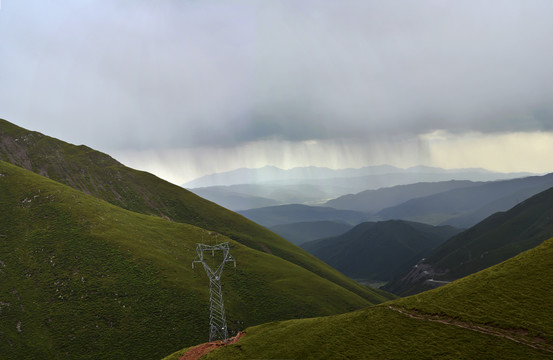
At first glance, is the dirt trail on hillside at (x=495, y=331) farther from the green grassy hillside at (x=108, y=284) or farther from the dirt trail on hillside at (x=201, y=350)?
the green grassy hillside at (x=108, y=284)

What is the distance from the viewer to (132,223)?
339ft

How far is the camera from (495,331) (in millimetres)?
29266

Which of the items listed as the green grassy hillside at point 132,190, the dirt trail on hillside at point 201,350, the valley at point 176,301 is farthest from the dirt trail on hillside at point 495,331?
the green grassy hillside at point 132,190

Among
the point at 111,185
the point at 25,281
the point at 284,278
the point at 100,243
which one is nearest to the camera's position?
the point at 25,281

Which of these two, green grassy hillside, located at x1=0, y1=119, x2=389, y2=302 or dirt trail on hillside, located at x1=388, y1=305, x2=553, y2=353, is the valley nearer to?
dirt trail on hillside, located at x1=388, y1=305, x2=553, y2=353

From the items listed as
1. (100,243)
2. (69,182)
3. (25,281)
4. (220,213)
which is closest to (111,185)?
Answer: (69,182)

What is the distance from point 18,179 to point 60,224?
3339 centimetres

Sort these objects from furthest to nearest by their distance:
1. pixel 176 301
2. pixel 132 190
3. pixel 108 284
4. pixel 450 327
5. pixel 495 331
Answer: pixel 132 190
pixel 176 301
pixel 108 284
pixel 450 327
pixel 495 331

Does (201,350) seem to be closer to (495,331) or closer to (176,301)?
(495,331)

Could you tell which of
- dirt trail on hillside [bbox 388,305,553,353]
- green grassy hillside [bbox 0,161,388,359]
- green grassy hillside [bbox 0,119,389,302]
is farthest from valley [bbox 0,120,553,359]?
green grassy hillside [bbox 0,119,389,302]

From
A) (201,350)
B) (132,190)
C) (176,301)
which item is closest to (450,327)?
(201,350)

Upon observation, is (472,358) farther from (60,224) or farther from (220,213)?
(220,213)

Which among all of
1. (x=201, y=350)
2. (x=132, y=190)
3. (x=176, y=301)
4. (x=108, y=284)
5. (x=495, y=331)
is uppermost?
(x=132, y=190)

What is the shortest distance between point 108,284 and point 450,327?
69.9 meters
